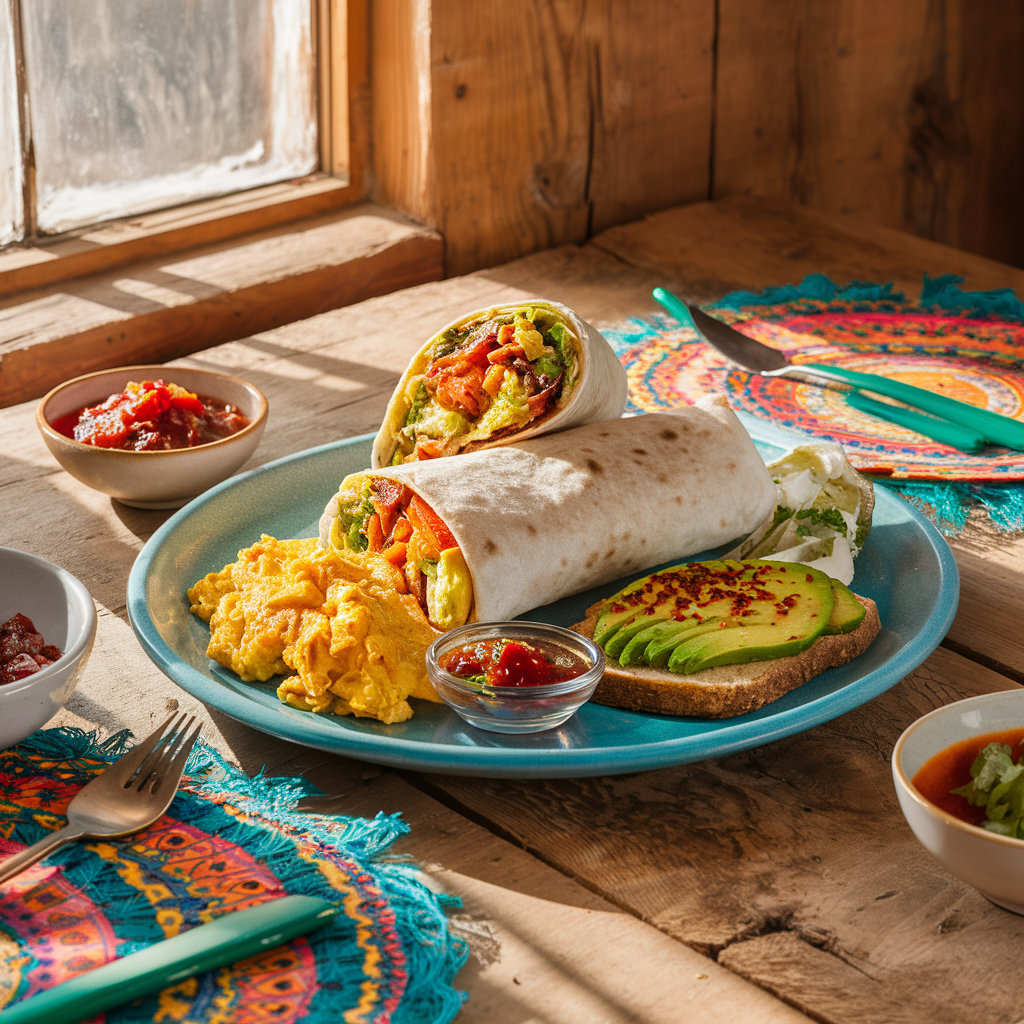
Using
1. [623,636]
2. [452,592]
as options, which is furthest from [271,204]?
[623,636]

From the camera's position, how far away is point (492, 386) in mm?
2436

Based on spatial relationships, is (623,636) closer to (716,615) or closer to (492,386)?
(716,615)

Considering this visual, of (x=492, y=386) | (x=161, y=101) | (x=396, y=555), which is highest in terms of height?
(x=161, y=101)

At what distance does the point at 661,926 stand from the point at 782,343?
2.27m

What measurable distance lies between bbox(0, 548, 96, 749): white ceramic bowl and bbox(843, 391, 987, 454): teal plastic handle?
6.44 ft

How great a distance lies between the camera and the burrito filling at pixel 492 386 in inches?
95.5

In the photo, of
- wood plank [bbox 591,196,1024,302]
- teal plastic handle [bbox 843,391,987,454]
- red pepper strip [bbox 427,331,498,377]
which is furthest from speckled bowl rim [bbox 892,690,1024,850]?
wood plank [bbox 591,196,1024,302]

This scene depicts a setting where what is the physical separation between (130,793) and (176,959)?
1.16 ft

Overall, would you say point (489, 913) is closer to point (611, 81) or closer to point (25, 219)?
point (25, 219)

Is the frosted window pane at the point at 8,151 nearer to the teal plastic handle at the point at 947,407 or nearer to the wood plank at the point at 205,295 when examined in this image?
the wood plank at the point at 205,295

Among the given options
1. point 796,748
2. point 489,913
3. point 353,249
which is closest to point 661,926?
point 489,913

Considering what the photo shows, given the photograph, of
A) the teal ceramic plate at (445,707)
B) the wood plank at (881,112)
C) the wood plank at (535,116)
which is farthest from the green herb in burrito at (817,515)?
the wood plank at (881,112)

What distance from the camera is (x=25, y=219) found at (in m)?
3.47

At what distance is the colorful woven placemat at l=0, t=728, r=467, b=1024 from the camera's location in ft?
4.14
